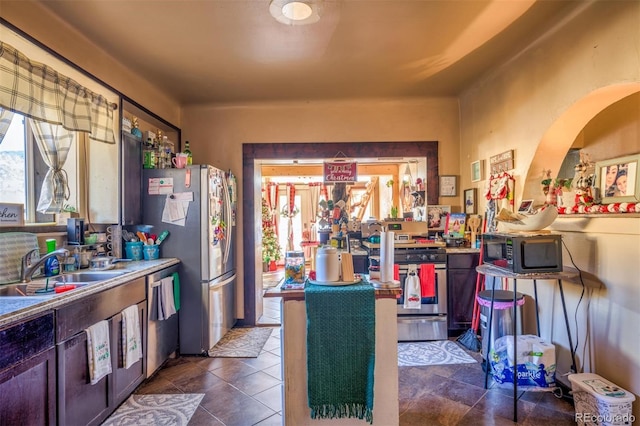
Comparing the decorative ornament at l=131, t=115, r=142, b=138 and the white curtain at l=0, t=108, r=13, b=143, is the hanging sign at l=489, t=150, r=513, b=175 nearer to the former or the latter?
the decorative ornament at l=131, t=115, r=142, b=138

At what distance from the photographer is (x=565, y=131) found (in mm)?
2561

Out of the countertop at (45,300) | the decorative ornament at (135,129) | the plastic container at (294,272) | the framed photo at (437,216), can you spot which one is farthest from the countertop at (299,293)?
the framed photo at (437,216)

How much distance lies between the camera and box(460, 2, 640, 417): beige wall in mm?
1938

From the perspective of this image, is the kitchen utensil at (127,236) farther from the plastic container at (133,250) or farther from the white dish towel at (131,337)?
the white dish towel at (131,337)

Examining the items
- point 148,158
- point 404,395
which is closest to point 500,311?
point 404,395

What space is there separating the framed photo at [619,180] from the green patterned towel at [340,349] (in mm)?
1665

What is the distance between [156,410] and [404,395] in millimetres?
1717

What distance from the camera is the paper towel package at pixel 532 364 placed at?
2352 millimetres

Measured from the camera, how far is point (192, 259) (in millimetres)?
3162

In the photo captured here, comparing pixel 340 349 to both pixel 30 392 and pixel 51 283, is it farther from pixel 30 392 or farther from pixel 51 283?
pixel 51 283

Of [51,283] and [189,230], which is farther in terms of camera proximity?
[189,230]

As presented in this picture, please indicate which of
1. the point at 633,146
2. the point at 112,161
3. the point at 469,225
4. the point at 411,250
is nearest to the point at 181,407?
the point at 112,161

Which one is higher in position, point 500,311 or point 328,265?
point 328,265

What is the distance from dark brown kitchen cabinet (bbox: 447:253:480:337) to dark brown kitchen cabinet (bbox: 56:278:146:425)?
2.93m
